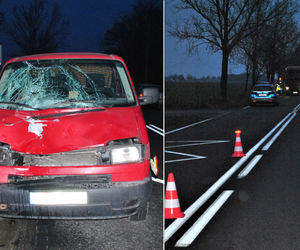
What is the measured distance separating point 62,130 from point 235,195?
9.94 feet

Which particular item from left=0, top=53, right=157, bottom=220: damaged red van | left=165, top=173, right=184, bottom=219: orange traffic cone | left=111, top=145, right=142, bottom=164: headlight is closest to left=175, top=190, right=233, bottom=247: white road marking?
left=165, top=173, right=184, bottom=219: orange traffic cone

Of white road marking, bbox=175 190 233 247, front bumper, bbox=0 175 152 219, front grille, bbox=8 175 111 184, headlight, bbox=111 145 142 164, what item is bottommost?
white road marking, bbox=175 190 233 247

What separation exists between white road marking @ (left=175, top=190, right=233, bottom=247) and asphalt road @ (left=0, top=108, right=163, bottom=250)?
240 mm

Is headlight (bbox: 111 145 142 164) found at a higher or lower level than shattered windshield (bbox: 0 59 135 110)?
lower

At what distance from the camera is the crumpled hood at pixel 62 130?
414 cm

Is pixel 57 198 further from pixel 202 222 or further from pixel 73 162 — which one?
pixel 202 222

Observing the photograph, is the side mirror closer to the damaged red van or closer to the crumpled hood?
the damaged red van

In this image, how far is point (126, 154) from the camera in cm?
426

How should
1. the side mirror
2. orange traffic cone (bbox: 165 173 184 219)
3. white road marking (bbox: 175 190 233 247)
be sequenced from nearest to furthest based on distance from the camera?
white road marking (bbox: 175 190 233 247), orange traffic cone (bbox: 165 173 184 219), the side mirror

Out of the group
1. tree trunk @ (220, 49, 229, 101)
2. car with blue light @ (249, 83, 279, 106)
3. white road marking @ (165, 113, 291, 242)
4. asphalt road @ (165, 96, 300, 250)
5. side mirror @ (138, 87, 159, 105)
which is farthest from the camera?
tree trunk @ (220, 49, 229, 101)

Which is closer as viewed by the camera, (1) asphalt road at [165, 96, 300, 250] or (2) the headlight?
(2) the headlight

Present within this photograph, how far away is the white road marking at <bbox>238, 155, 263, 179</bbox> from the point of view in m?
7.70

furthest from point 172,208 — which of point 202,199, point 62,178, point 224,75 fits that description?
point 224,75

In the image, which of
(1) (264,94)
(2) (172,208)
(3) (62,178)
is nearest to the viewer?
(3) (62,178)
